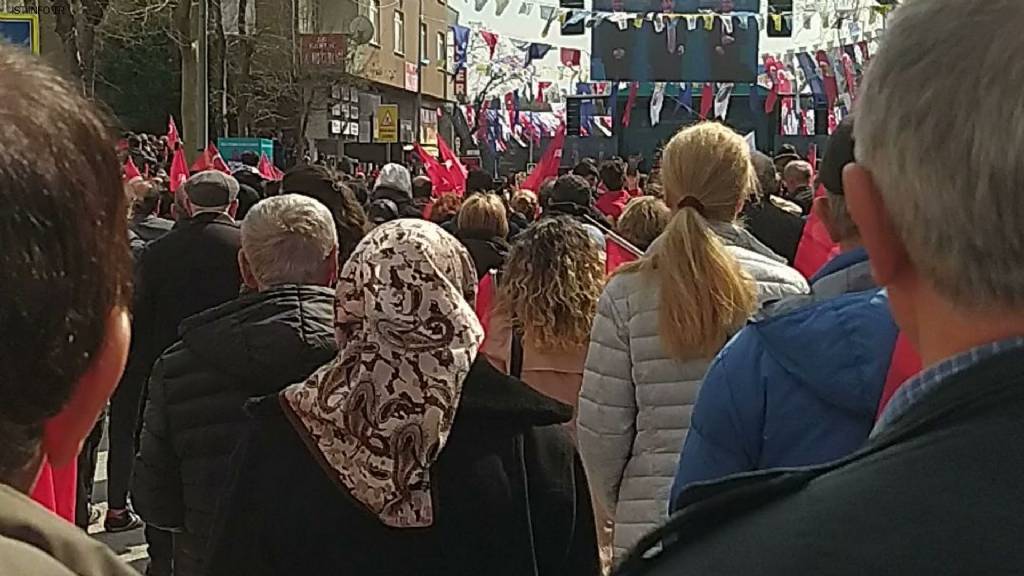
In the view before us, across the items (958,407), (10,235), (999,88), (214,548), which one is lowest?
(214,548)

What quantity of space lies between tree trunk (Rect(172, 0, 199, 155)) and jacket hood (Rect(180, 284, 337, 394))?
1709 cm

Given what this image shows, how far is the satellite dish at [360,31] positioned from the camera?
40.1m

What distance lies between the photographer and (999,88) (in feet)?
4.08

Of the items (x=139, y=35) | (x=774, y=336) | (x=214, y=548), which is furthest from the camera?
(x=139, y=35)

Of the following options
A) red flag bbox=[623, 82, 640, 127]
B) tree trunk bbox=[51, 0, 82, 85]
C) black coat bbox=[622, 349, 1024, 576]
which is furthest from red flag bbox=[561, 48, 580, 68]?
black coat bbox=[622, 349, 1024, 576]

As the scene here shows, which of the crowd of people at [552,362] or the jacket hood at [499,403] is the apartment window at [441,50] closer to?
the crowd of people at [552,362]

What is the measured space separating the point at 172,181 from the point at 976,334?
10.7 m

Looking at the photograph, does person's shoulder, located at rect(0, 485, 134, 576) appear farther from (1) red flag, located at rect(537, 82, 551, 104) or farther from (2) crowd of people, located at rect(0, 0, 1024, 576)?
(1) red flag, located at rect(537, 82, 551, 104)

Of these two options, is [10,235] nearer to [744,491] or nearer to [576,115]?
[744,491]

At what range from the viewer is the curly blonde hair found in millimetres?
5078

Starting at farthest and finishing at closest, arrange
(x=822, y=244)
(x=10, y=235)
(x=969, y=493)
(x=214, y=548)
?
(x=822, y=244)
(x=214, y=548)
(x=10, y=235)
(x=969, y=493)

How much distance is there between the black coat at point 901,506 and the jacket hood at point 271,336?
2323 millimetres

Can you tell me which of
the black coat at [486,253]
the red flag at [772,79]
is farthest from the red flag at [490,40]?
the black coat at [486,253]

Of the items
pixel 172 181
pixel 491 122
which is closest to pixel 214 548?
pixel 172 181
